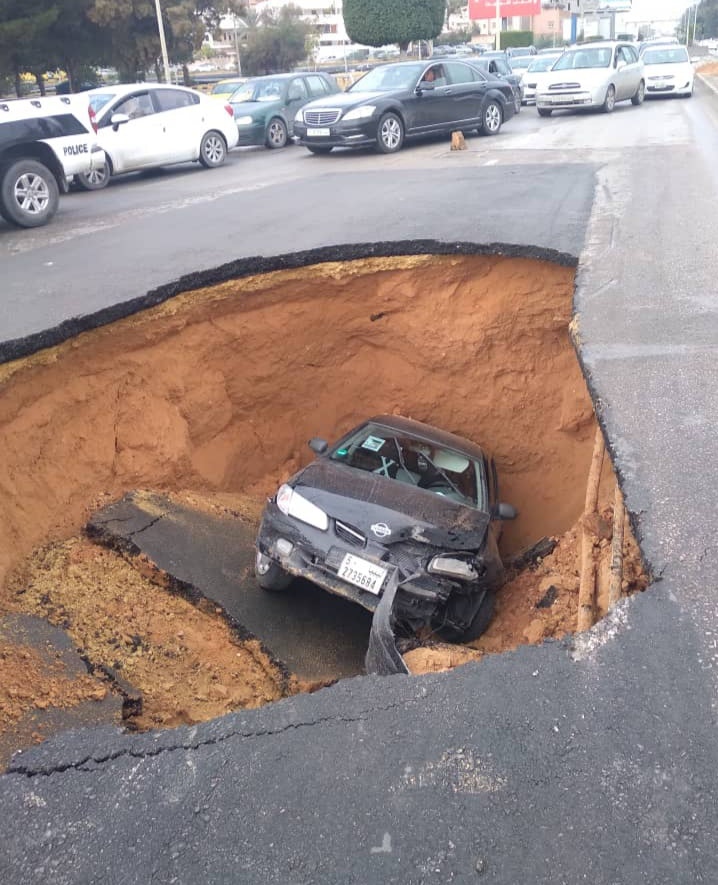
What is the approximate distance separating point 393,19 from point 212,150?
2807cm

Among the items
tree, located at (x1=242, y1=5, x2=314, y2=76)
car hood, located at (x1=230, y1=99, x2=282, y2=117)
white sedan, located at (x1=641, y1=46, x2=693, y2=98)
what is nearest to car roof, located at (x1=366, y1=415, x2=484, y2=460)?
car hood, located at (x1=230, y1=99, x2=282, y2=117)

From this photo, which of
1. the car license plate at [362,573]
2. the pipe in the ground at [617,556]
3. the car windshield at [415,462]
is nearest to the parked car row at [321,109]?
the car windshield at [415,462]

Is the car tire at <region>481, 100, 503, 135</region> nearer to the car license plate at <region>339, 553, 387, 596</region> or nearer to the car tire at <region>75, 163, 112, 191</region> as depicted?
the car tire at <region>75, 163, 112, 191</region>

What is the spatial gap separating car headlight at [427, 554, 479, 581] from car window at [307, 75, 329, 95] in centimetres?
1907

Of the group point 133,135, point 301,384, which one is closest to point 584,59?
point 133,135

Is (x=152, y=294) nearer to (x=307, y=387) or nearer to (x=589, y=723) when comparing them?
(x=307, y=387)

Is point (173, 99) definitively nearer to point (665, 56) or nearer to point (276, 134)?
point (276, 134)

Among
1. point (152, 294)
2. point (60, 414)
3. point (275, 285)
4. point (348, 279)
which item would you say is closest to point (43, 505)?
point (60, 414)

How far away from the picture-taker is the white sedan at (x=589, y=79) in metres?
A: 21.6

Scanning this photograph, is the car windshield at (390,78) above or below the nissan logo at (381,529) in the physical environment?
above

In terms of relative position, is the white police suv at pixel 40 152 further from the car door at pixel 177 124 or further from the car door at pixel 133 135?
the car door at pixel 177 124

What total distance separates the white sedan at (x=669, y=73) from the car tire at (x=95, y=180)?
19593 millimetres

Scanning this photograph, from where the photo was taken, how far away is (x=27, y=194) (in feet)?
35.0

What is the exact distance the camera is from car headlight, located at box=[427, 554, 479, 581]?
219 inches
